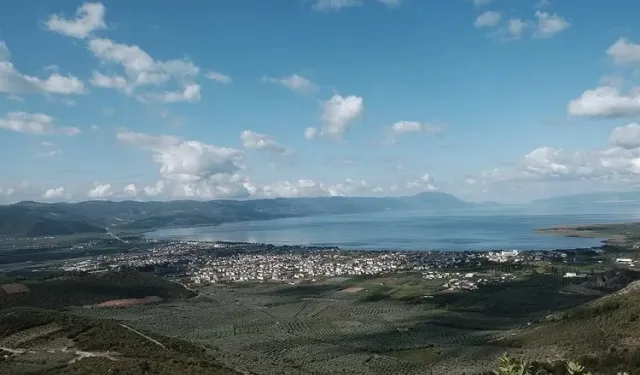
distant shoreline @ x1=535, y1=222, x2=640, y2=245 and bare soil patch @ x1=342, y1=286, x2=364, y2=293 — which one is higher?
distant shoreline @ x1=535, y1=222, x2=640, y2=245

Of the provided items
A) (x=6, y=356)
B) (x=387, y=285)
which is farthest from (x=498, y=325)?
(x=6, y=356)

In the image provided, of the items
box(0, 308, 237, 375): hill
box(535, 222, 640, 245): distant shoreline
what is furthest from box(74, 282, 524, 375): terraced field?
box(535, 222, 640, 245): distant shoreline

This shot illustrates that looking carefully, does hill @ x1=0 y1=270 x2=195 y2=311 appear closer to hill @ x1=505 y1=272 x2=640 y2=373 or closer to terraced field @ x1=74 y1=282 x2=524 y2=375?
terraced field @ x1=74 y1=282 x2=524 y2=375

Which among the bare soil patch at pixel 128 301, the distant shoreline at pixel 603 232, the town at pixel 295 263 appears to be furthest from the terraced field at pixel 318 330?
the distant shoreline at pixel 603 232

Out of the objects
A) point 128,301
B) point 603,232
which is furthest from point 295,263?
point 603,232

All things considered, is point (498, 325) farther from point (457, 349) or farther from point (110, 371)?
point (110, 371)

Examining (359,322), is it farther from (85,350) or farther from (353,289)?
(85,350)
